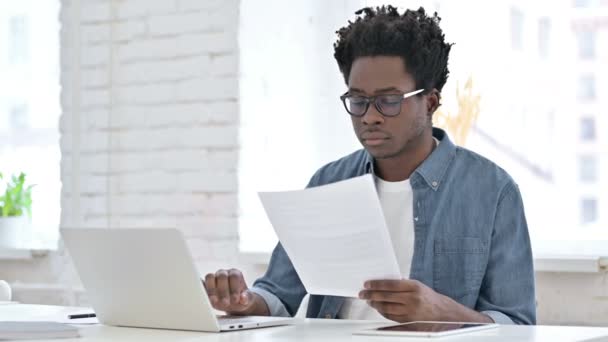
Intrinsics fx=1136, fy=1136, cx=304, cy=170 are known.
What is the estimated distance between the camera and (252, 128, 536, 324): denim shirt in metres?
2.37

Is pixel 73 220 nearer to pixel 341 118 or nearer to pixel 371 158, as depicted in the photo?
pixel 341 118

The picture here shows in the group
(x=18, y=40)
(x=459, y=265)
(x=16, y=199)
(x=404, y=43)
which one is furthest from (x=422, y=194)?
(x=18, y=40)

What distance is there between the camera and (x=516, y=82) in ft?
11.2

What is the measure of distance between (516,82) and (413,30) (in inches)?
37.7

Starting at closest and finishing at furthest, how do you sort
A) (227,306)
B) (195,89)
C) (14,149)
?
(227,306), (195,89), (14,149)

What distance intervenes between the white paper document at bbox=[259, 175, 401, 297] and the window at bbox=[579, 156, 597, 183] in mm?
1358

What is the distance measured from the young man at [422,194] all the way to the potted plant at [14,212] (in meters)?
1.98

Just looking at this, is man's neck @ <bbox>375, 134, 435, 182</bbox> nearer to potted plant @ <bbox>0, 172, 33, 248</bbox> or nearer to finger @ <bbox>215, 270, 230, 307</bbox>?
finger @ <bbox>215, 270, 230, 307</bbox>

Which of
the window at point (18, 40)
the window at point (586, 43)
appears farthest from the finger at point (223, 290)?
the window at point (18, 40)

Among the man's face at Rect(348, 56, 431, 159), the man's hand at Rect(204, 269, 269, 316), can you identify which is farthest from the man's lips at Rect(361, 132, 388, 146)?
the man's hand at Rect(204, 269, 269, 316)

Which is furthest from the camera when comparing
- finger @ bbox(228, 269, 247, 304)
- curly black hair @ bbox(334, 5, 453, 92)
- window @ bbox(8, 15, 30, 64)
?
window @ bbox(8, 15, 30, 64)

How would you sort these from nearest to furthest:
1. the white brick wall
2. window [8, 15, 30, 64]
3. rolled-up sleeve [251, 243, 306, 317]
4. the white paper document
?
the white paper document, rolled-up sleeve [251, 243, 306, 317], the white brick wall, window [8, 15, 30, 64]

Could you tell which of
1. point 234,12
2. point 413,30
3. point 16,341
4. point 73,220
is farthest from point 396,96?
point 73,220

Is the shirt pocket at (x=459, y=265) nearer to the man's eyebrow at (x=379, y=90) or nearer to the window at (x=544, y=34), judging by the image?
the man's eyebrow at (x=379, y=90)
